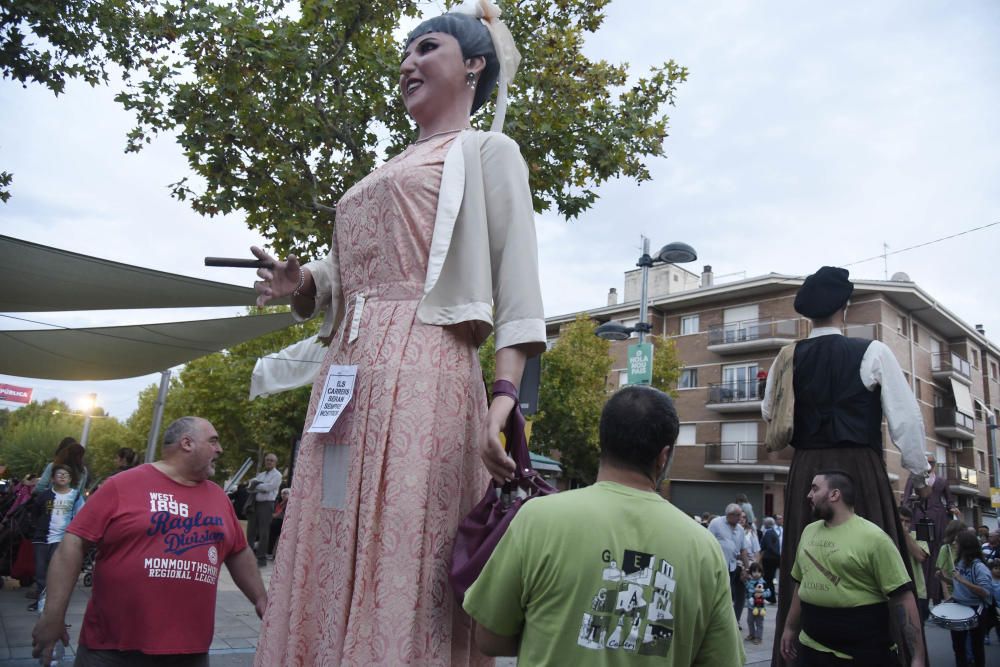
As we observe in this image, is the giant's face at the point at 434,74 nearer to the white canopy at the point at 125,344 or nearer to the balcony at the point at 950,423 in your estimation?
the white canopy at the point at 125,344

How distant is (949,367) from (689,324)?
14.2 m

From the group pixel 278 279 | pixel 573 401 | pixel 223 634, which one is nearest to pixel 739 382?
pixel 573 401

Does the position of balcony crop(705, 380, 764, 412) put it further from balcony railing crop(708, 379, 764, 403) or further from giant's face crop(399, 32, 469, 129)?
giant's face crop(399, 32, 469, 129)

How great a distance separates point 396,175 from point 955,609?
8818mm

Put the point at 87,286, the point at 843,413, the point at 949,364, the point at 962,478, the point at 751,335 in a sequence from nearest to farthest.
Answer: the point at 843,413 < the point at 87,286 < the point at 751,335 < the point at 949,364 < the point at 962,478

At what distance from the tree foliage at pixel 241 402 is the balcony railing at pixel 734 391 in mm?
20086

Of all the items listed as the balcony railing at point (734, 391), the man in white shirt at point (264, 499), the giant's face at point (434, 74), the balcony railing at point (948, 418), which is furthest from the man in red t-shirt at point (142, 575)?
the balcony railing at point (948, 418)

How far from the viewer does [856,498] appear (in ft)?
12.3

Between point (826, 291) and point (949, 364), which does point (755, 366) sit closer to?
point (949, 364)

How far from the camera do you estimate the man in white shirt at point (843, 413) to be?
3.49 meters

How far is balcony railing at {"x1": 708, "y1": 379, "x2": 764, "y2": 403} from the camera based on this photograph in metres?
35.6

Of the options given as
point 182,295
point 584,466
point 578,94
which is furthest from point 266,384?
point 584,466

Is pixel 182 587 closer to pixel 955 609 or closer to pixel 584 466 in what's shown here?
pixel 955 609

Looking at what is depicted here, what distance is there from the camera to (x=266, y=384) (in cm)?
1038
